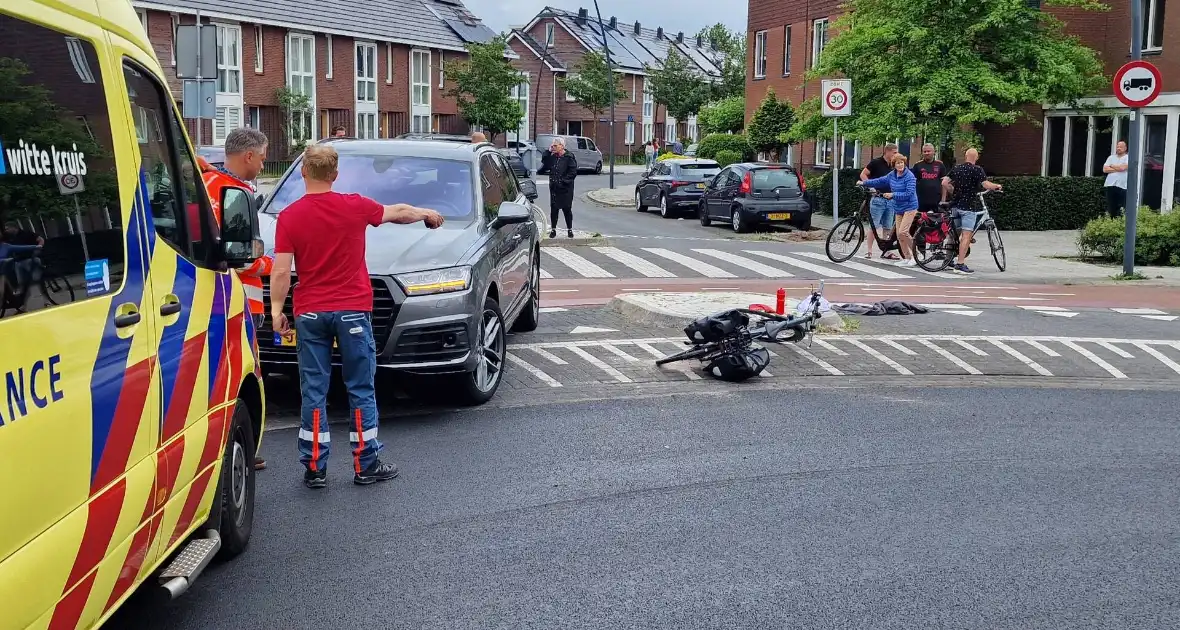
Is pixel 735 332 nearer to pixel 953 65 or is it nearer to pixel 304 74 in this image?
pixel 953 65

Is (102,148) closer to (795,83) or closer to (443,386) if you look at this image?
(443,386)

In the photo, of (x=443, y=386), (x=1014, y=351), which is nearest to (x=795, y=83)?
(x=1014, y=351)

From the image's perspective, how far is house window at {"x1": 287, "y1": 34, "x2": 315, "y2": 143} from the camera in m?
56.8

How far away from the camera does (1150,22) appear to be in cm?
2709

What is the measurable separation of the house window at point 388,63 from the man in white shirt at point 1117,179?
45.9 metres

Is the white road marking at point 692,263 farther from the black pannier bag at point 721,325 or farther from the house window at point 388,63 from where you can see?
the house window at point 388,63

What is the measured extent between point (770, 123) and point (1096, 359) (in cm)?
3032

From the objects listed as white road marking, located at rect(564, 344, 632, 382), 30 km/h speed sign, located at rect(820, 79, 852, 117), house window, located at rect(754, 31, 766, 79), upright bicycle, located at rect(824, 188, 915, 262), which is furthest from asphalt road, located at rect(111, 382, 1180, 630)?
house window, located at rect(754, 31, 766, 79)

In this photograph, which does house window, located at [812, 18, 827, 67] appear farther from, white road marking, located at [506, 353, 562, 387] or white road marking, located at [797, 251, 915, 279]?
white road marking, located at [506, 353, 562, 387]

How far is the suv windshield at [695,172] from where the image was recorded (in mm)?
31656

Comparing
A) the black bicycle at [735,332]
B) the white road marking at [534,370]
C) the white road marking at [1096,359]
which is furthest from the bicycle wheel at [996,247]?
the white road marking at [534,370]

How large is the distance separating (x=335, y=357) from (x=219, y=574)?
120 inches

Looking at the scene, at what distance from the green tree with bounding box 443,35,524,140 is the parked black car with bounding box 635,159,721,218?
3509 cm

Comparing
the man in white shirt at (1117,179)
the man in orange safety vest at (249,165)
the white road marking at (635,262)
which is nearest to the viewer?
the man in orange safety vest at (249,165)
